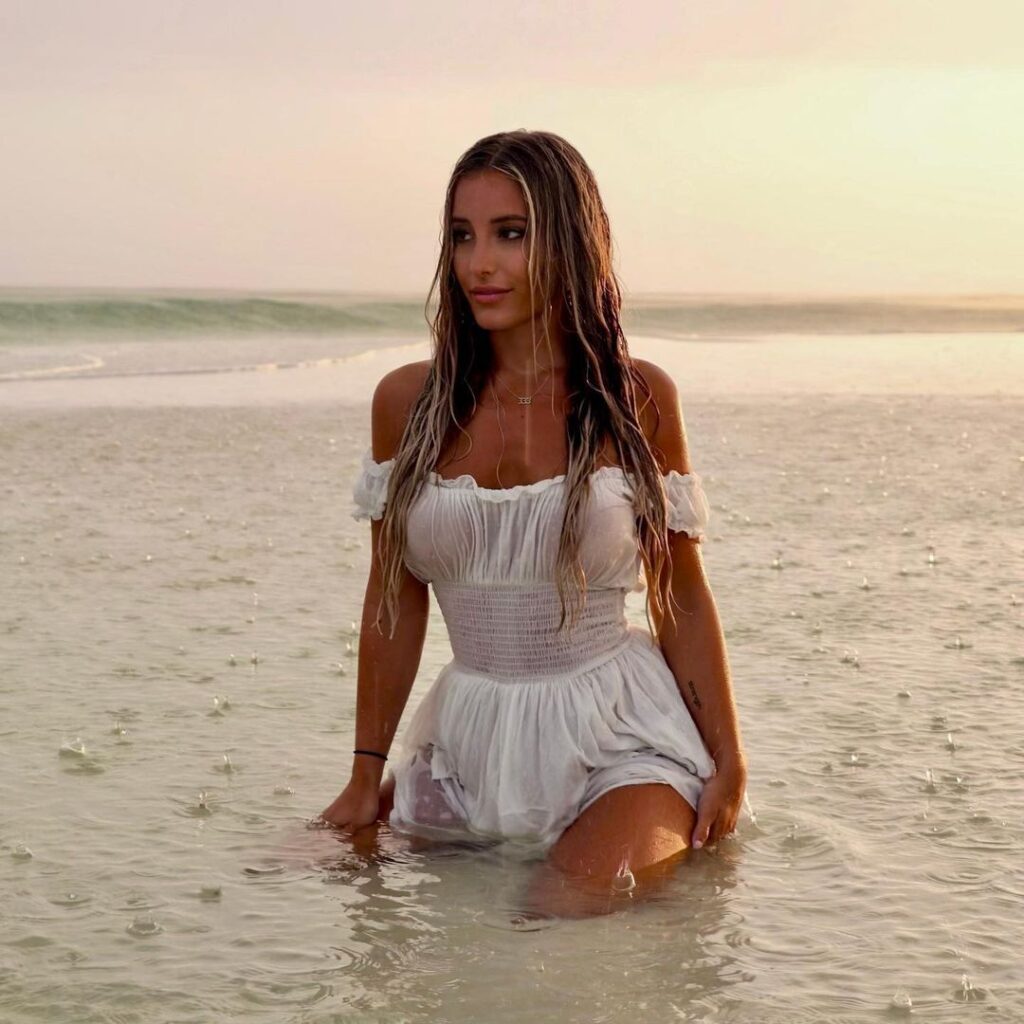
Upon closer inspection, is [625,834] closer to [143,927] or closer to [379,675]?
[379,675]

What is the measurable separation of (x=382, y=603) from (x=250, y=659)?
6.76 ft

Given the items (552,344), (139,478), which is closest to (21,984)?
(552,344)

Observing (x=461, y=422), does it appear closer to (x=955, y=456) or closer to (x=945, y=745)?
(x=945, y=745)

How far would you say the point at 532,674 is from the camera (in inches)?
159

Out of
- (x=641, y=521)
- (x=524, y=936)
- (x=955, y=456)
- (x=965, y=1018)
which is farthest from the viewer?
(x=955, y=456)

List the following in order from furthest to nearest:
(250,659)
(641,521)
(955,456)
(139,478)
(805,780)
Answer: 1. (955,456)
2. (139,478)
3. (250,659)
4. (805,780)
5. (641,521)

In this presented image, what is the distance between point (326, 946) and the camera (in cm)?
353

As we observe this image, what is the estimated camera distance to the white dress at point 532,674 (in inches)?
155

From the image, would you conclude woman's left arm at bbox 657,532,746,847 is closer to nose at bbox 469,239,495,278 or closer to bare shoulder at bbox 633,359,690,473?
bare shoulder at bbox 633,359,690,473

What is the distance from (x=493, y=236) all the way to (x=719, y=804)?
1398 millimetres

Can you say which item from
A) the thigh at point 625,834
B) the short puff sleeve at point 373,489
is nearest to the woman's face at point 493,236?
the short puff sleeve at point 373,489

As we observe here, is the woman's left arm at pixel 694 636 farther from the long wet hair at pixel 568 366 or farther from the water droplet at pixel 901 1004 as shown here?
the water droplet at pixel 901 1004

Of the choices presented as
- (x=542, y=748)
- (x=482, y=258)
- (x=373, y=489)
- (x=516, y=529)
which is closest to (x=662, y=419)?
(x=516, y=529)

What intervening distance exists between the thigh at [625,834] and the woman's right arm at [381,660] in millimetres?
519
